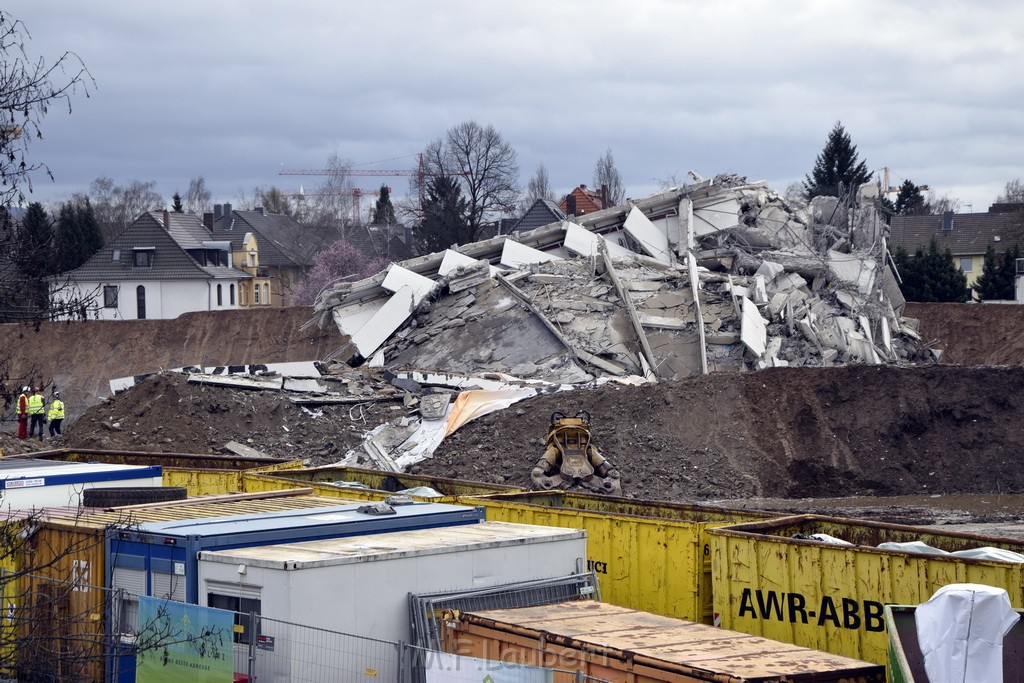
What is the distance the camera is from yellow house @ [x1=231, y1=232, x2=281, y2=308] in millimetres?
71875

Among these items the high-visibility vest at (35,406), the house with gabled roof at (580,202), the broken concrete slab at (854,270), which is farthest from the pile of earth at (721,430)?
the house with gabled roof at (580,202)

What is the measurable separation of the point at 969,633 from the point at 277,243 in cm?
7481

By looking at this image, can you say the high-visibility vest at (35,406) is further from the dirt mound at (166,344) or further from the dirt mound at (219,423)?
the dirt mound at (166,344)

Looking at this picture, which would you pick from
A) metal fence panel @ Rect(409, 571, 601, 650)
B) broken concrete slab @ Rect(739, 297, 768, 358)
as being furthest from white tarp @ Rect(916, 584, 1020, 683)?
broken concrete slab @ Rect(739, 297, 768, 358)

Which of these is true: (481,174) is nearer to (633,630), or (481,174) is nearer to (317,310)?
(317,310)

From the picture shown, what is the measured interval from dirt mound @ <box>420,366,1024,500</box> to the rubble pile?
252 centimetres

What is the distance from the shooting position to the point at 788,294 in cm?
3198

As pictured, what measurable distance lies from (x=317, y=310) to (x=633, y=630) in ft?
82.2

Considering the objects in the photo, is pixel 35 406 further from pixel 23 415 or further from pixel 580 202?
pixel 580 202

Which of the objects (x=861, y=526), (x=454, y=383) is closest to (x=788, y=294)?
(x=454, y=383)

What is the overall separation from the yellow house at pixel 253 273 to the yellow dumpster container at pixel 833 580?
6263 centimetres

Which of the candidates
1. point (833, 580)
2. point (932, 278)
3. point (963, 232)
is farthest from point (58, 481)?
point (963, 232)

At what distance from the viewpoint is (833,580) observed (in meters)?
10.1

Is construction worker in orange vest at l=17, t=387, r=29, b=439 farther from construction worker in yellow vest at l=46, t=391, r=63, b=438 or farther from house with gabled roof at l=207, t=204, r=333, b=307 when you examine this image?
house with gabled roof at l=207, t=204, r=333, b=307
